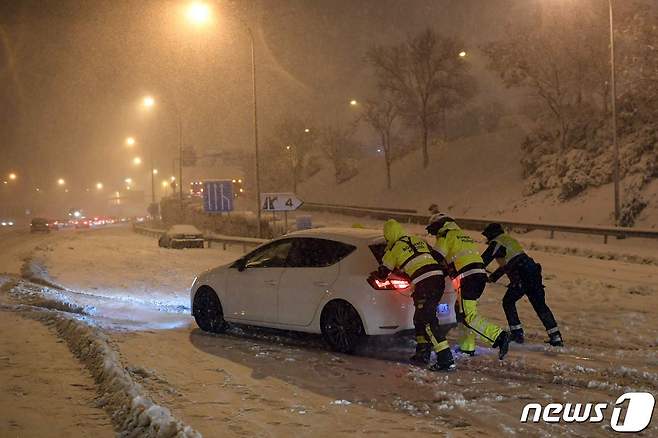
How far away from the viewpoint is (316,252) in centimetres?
935

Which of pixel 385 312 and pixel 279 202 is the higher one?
pixel 279 202

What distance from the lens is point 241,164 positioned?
Answer: 84188 millimetres

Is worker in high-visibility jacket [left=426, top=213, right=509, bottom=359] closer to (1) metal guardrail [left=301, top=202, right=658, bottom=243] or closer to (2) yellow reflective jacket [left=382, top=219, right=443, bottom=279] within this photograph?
(2) yellow reflective jacket [left=382, top=219, right=443, bottom=279]

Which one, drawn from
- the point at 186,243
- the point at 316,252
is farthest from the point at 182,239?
the point at 316,252

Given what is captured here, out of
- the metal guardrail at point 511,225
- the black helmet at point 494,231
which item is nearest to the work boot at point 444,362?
the black helmet at point 494,231

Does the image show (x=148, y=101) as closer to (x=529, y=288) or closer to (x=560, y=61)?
(x=560, y=61)

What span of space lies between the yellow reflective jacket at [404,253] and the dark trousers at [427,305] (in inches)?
5.8

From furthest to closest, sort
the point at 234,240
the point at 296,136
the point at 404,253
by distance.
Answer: the point at 296,136 < the point at 234,240 < the point at 404,253

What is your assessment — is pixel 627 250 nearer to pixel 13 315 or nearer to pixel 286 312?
pixel 286 312

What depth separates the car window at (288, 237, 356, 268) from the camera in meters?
9.02

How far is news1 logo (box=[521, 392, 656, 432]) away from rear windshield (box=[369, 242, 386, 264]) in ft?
9.51

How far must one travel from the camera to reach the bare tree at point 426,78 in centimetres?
5641

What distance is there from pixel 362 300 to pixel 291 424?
2.86 meters

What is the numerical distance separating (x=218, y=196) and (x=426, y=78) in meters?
28.5
